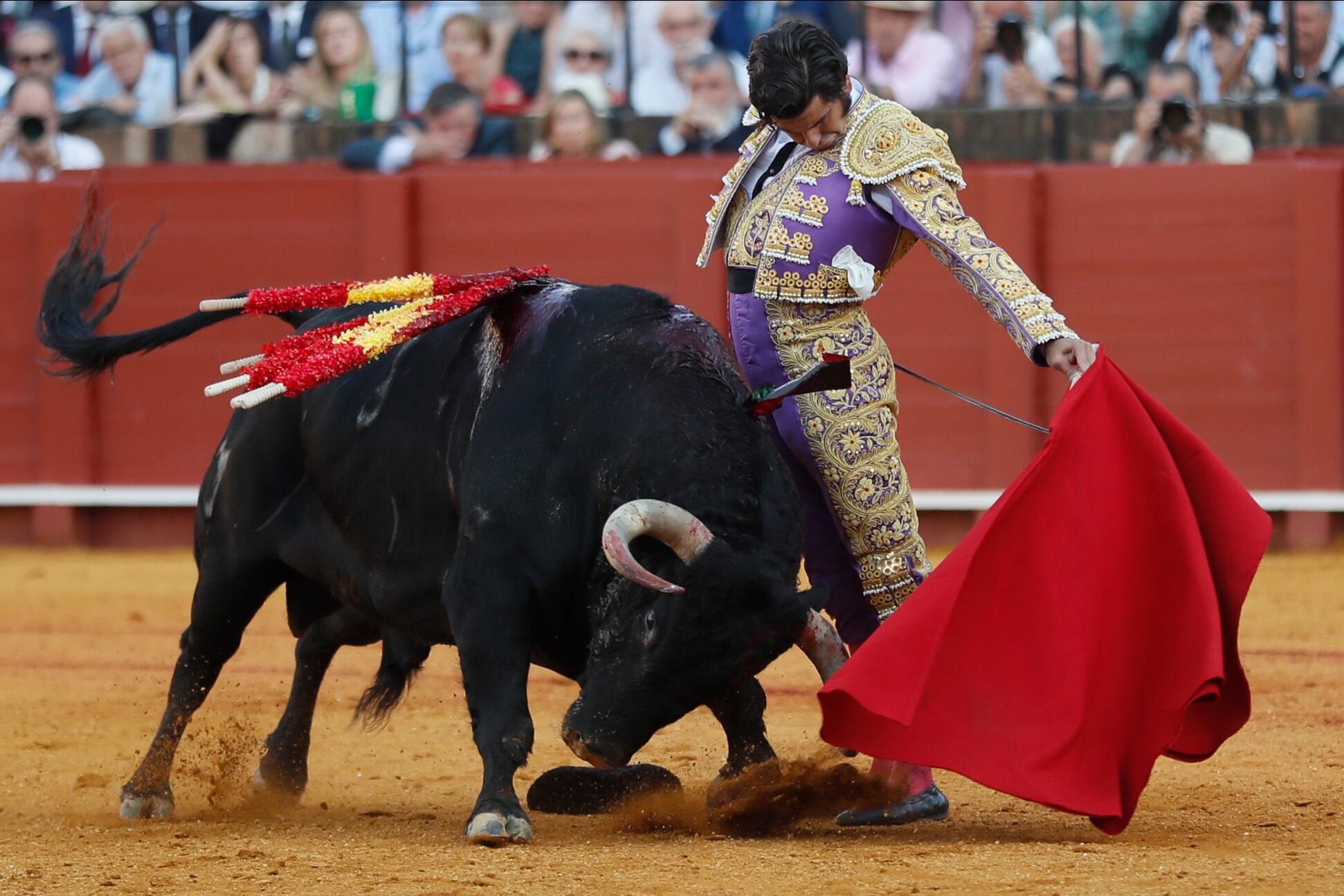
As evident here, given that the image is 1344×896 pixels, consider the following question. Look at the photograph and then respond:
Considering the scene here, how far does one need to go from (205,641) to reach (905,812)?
1.52 m

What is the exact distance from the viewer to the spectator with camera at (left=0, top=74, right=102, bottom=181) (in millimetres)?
8203

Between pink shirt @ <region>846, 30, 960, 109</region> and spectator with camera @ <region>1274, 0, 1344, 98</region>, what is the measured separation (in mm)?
1257

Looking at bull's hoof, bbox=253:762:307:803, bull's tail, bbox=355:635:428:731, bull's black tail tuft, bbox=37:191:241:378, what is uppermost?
bull's black tail tuft, bbox=37:191:241:378

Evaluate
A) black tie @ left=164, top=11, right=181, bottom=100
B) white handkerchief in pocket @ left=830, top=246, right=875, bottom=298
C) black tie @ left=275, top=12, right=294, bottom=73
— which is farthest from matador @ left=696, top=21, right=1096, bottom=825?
black tie @ left=164, top=11, right=181, bottom=100

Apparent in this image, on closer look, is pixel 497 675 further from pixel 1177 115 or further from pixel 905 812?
pixel 1177 115

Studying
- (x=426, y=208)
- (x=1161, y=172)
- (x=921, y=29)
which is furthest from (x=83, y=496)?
(x=1161, y=172)

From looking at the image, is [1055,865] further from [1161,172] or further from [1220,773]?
[1161,172]

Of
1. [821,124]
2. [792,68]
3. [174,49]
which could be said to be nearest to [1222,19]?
[174,49]

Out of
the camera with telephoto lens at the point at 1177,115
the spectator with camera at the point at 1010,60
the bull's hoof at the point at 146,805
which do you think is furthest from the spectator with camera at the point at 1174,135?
the bull's hoof at the point at 146,805

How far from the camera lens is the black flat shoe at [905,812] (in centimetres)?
336

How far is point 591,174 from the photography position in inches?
308

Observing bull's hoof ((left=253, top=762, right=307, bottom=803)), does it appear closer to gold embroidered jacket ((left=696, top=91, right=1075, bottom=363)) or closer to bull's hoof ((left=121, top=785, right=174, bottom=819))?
bull's hoof ((left=121, top=785, right=174, bottom=819))

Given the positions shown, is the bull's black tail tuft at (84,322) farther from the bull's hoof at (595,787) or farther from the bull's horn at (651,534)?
the bull's horn at (651,534)

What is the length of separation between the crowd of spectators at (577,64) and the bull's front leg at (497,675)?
4.62 meters
